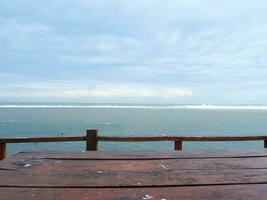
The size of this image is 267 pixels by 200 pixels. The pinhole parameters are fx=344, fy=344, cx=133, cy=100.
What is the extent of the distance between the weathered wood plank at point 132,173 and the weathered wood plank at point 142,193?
12 centimetres

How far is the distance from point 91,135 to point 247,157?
208 centimetres

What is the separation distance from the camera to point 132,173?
2.70 metres

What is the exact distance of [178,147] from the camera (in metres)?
4.84

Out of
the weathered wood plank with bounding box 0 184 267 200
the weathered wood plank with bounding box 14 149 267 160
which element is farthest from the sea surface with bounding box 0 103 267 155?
the weathered wood plank with bounding box 0 184 267 200

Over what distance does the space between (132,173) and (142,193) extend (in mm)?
520

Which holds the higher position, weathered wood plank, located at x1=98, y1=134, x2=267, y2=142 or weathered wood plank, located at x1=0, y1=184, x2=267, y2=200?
weathered wood plank, located at x1=98, y1=134, x2=267, y2=142

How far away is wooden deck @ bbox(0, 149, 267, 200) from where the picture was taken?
2.15 m

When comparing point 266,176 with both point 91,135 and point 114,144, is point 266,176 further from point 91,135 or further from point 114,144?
point 114,144

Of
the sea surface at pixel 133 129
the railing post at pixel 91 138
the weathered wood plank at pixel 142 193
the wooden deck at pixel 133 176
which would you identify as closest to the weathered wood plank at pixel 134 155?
the wooden deck at pixel 133 176

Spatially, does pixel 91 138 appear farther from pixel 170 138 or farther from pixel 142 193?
pixel 142 193

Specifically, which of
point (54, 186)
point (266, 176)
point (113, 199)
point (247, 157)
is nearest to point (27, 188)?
point (54, 186)

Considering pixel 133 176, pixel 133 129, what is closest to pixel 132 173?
pixel 133 176

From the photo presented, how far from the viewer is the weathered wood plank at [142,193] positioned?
81.6 inches

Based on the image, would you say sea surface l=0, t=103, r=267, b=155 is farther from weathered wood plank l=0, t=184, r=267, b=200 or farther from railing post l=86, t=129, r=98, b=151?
weathered wood plank l=0, t=184, r=267, b=200
